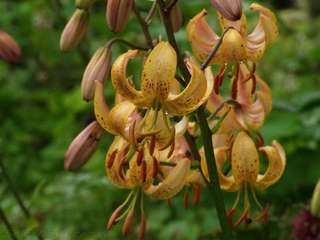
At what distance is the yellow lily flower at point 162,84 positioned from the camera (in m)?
1.64

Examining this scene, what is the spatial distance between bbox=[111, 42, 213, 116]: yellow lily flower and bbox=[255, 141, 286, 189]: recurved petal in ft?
0.95

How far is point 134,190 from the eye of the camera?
188 cm

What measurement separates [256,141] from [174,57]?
520mm

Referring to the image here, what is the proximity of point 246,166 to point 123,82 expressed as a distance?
0.38 m

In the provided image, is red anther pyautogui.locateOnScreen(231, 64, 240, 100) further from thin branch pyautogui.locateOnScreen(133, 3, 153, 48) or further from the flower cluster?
thin branch pyautogui.locateOnScreen(133, 3, 153, 48)

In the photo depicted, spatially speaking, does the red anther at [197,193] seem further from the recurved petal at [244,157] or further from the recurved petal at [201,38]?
the recurved petal at [201,38]

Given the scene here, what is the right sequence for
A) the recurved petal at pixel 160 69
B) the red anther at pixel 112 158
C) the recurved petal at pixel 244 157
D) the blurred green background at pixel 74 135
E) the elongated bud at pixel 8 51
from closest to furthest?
the recurved petal at pixel 160 69
the red anther at pixel 112 158
the recurved petal at pixel 244 157
the elongated bud at pixel 8 51
the blurred green background at pixel 74 135

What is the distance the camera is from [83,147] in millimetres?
1835

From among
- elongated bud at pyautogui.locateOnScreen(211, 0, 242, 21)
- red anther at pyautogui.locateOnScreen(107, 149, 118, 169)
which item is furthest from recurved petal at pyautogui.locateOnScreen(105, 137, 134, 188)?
elongated bud at pyautogui.locateOnScreen(211, 0, 242, 21)

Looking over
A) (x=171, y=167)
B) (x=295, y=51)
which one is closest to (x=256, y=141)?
(x=171, y=167)

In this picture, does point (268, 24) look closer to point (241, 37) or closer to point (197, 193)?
point (241, 37)

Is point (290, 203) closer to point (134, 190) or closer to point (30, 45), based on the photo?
point (134, 190)

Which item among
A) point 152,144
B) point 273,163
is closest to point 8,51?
point 152,144

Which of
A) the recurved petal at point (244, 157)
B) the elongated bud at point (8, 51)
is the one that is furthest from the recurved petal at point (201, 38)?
the elongated bud at point (8, 51)
